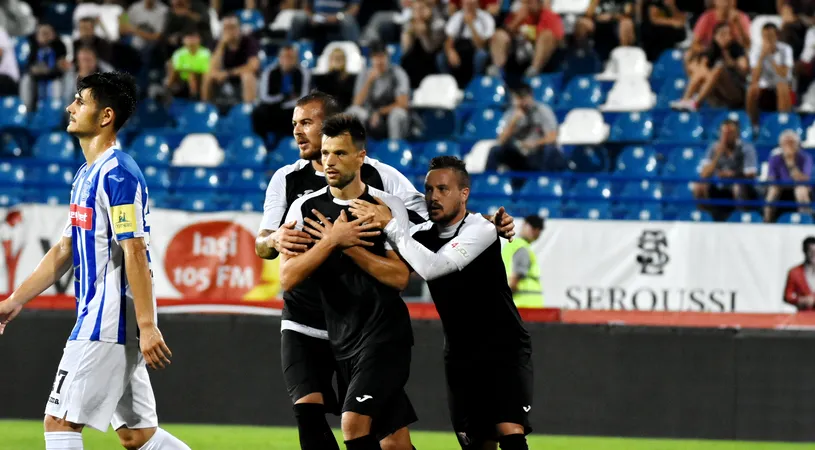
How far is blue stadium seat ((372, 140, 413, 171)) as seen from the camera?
49.5 feet

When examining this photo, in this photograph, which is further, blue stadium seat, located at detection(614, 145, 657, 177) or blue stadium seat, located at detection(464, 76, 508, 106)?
blue stadium seat, located at detection(464, 76, 508, 106)

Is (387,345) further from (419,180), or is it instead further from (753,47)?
(753,47)

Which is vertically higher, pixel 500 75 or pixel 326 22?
pixel 326 22

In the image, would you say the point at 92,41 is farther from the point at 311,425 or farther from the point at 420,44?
the point at 311,425

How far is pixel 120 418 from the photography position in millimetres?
5520

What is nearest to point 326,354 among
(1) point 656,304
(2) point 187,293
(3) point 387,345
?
(3) point 387,345

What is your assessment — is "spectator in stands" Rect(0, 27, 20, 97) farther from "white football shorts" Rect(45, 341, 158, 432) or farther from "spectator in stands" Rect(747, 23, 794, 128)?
"white football shorts" Rect(45, 341, 158, 432)

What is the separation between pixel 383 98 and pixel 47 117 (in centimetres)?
474

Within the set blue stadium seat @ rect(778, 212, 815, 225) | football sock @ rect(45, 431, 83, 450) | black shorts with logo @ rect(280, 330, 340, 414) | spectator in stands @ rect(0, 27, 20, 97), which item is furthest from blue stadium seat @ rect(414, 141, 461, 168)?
football sock @ rect(45, 431, 83, 450)

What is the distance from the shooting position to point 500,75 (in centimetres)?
1675

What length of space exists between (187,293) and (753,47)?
30.4ft

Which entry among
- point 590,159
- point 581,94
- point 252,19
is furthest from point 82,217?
point 252,19

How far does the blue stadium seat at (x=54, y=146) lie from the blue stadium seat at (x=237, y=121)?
2.05 metres

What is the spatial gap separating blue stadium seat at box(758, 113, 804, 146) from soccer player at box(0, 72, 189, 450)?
11834mm
